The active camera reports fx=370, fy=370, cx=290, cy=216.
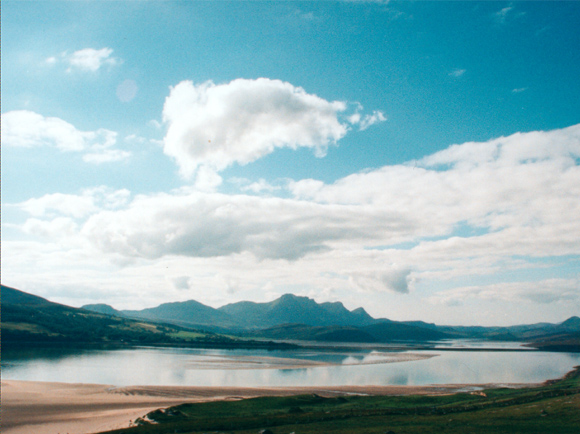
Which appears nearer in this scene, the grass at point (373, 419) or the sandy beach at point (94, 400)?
the grass at point (373, 419)

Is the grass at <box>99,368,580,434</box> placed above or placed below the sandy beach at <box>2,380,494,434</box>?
above

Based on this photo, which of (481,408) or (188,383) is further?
(188,383)

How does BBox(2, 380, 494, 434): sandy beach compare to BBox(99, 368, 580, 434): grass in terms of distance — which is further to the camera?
BBox(2, 380, 494, 434): sandy beach

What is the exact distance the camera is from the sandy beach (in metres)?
51.4

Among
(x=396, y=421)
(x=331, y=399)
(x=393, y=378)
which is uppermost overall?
(x=396, y=421)

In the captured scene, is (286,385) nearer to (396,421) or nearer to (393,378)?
(393,378)

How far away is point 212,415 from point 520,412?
1526 inches

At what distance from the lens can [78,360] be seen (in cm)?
13900

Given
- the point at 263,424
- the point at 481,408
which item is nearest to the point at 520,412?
the point at 481,408

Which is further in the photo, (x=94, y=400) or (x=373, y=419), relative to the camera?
(x=94, y=400)

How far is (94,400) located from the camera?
6881 centimetres

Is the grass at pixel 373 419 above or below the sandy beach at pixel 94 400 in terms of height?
above

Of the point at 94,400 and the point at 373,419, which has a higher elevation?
the point at 373,419

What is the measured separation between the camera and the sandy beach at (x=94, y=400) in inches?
2023
